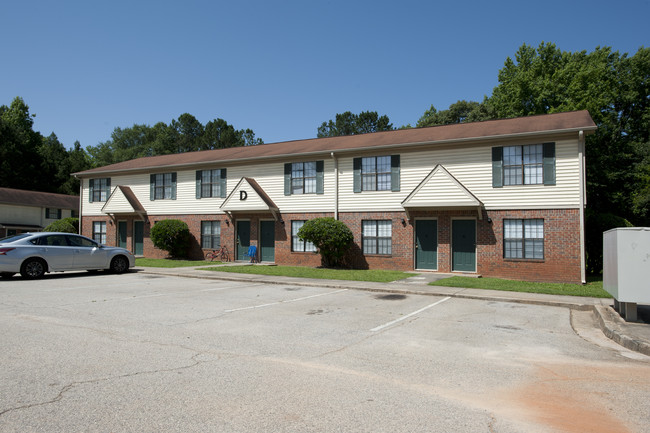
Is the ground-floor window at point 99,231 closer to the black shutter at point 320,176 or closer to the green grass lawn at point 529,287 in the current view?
the black shutter at point 320,176

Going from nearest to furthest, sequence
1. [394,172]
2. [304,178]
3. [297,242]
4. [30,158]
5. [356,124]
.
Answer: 1. [394,172]
2. [304,178]
3. [297,242]
4. [30,158]
5. [356,124]

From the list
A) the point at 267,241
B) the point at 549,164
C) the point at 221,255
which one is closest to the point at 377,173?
the point at 267,241

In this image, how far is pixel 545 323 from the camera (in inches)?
355

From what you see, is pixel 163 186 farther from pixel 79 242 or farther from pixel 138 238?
pixel 79 242

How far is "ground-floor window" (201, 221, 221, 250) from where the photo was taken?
2443cm

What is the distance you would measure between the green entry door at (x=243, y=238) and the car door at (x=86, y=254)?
7.60 m

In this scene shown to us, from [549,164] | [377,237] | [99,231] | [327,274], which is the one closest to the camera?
[549,164]

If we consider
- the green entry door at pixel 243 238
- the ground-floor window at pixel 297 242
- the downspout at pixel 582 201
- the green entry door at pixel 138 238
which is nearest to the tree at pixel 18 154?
the green entry door at pixel 138 238

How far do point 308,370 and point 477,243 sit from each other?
1425 centimetres

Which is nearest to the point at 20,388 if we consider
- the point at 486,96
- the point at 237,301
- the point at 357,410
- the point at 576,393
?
the point at 357,410

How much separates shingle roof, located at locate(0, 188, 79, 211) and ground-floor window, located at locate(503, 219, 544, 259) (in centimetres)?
4466

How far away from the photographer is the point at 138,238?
89.9 ft

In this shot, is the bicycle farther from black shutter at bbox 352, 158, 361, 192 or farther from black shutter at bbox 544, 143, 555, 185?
black shutter at bbox 544, 143, 555, 185

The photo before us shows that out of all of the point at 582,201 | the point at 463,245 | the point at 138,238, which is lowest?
the point at 463,245
